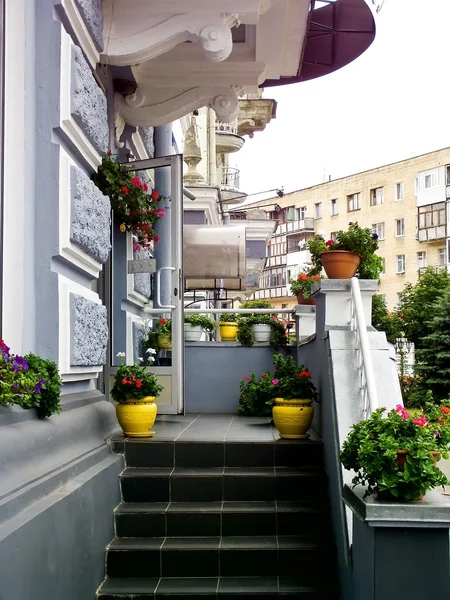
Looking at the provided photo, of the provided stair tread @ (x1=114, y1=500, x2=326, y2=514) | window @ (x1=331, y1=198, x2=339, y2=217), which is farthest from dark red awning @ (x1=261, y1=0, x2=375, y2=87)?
window @ (x1=331, y1=198, x2=339, y2=217)

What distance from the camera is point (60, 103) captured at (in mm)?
4824

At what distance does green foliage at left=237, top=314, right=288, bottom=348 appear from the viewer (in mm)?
9867

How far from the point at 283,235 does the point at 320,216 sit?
454 centimetres

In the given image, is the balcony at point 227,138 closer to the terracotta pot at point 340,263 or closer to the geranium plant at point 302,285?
the geranium plant at point 302,285

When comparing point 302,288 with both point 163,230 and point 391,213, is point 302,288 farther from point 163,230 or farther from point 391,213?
point 391,213

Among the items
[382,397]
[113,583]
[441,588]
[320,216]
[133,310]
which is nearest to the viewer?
[441,588]

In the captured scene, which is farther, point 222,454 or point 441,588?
point 222,454

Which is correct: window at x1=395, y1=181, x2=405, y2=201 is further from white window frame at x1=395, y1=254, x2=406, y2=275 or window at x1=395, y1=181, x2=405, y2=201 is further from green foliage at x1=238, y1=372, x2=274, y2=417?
green foliage at x1=238, y1=372, x2=274, y2=417

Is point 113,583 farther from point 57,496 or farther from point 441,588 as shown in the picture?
point 441,588

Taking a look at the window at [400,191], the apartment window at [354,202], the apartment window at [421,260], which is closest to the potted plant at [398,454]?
the apartment window at [421,260]

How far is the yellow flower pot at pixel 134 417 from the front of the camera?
6.32 meters

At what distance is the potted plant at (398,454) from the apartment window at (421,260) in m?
45.8

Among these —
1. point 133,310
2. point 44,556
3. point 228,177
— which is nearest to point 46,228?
point 44,556

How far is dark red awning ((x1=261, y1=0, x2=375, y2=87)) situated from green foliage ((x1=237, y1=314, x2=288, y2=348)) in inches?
118
